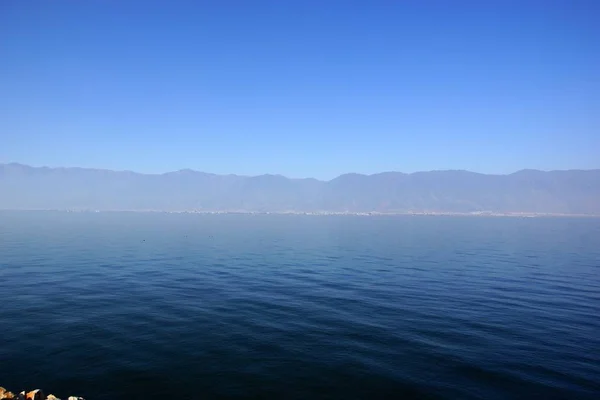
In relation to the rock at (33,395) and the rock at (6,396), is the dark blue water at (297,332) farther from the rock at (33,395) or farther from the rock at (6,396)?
the rock at (6,396)

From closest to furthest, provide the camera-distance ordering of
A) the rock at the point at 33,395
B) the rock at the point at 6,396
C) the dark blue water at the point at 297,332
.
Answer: the rock at the point at 6,396 < the rock at the point at 33,395 < the dark blue water at the point at 297,332

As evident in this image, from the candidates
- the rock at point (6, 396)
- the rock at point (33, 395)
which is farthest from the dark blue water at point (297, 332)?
the rock at point (6, 396)

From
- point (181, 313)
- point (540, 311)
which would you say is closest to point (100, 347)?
point (181, 313)

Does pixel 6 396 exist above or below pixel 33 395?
above

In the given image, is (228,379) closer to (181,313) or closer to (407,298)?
(181,313)

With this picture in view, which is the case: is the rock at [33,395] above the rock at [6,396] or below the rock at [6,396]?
below

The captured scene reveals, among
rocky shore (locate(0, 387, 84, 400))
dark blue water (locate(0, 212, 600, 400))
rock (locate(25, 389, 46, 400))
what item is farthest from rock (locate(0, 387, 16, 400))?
dark blue water (locate(0, 212, 600, 400))

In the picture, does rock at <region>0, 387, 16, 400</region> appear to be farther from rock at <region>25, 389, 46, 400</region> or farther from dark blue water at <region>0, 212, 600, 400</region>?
dark blue water at <region>0, 212, 600, 400</region>

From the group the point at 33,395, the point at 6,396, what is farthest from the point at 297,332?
the point at 6,396

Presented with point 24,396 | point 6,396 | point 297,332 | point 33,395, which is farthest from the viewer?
point 297,332

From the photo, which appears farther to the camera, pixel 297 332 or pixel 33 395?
pixel 297 332

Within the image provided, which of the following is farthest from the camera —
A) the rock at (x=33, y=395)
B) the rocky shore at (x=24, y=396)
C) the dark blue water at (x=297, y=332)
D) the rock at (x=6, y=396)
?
the dark blue water at (x=297, y=332)

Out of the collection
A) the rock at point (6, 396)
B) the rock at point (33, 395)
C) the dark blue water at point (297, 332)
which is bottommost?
the dark blue water at point (297, 332)

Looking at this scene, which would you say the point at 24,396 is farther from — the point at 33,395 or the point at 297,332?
the point at 297,332
